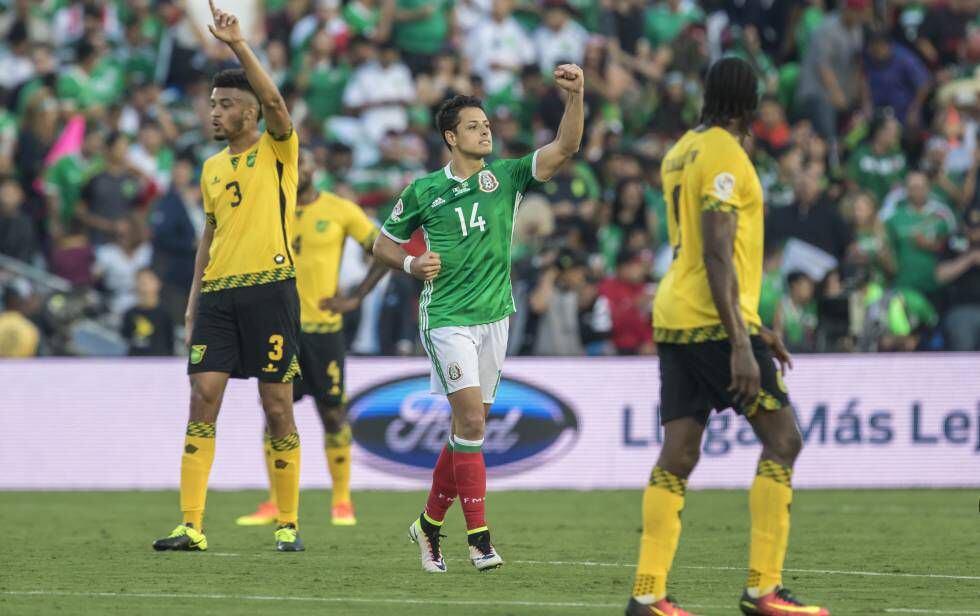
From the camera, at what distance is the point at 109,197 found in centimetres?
2058

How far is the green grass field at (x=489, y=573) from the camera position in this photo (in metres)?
8.47

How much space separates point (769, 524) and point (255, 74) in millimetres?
4230

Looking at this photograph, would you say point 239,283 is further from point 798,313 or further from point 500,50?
point 500,50

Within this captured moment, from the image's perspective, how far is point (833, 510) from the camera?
48.3 feet

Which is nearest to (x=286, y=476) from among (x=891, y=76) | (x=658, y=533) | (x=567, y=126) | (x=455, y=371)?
(x=455, y=371)

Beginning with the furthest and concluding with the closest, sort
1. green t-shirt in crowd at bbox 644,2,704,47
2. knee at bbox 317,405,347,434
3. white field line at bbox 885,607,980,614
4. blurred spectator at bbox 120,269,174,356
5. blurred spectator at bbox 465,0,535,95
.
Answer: green t-shirt in crowd at bbox 644,2,704,47 < blurred spectator at bbox 465,0,535,95 < blurred spectator at bbox 120,269,174,356 < knee at bbox 317,405,347,434 < white field line at bbox 885,607,980,614

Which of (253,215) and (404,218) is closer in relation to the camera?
(404,218)

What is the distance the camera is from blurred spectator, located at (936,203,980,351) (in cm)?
1859

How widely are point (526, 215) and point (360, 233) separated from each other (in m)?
6.64

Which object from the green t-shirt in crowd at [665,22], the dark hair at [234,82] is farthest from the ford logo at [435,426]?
the green t-shirt in crowd at [665,22]

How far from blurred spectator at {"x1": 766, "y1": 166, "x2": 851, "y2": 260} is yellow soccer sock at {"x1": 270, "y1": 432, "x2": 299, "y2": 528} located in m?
9.50

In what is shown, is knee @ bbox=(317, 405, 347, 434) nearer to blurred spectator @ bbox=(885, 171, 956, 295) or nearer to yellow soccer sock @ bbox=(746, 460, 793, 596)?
yellow soccer sock @ bbox=(746, 460, 793, 596)

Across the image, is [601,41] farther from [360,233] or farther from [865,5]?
[360,233]

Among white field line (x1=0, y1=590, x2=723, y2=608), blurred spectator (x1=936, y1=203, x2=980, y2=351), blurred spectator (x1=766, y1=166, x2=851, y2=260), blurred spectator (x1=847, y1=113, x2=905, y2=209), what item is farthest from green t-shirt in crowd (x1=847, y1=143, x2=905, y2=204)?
white field line (x1=0, y1=590, x2=723, y2=608)
